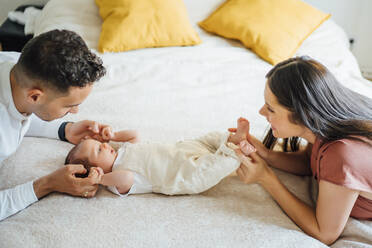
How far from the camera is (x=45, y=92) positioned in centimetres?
108

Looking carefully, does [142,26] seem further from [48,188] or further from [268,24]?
[48,188]

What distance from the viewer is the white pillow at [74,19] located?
2.21m

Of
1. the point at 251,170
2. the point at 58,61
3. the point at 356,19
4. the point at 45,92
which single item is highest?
the point at 58,61

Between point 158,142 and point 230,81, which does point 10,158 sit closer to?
point 158,142

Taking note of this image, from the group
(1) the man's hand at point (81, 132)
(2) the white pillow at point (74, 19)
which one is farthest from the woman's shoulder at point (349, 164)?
(2) the white pillow at point (74, 19)

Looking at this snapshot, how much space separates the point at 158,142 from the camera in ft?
4.50

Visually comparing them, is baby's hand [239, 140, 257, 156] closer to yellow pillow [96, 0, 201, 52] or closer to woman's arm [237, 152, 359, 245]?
woman's arm [237, 152, 359, 245]

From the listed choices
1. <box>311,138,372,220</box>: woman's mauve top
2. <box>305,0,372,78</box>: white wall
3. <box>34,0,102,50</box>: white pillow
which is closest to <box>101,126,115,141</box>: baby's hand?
<box>311,138,372,220</box>: woman's mauve top

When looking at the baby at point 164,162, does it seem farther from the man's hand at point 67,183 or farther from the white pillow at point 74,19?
the white pillow at point 74,19

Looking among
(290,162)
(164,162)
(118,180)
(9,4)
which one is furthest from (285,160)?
(9,4)

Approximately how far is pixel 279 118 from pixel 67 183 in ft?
2.40

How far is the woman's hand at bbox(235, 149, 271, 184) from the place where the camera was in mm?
1174

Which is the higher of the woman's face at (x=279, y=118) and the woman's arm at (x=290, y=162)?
the woman's face at (x=279, y=118)

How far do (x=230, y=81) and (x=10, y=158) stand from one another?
1.17m
